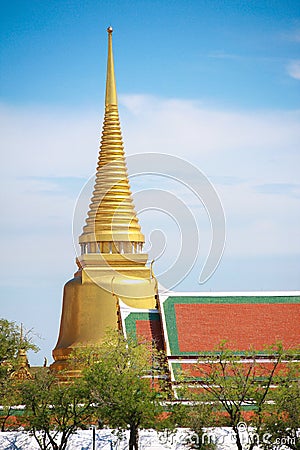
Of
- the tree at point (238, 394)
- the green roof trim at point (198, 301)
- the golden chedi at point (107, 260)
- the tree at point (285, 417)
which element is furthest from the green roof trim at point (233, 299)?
the tree at point (285, 417)

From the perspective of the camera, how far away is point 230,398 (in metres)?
Answer: 33.8

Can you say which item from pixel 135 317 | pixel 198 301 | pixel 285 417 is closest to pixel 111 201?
pixel 198 301

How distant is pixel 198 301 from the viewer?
146 ft

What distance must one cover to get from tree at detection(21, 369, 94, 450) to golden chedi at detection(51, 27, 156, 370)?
43.5 feet

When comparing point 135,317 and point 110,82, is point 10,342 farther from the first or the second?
point 110,82

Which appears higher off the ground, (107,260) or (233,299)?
(107,260)

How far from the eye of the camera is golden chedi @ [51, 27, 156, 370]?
50.7 meters

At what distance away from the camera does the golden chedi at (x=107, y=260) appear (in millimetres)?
50656

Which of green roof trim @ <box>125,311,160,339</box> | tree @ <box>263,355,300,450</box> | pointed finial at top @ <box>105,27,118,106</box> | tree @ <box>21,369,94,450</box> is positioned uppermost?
pointed finial at top @ <box>105,27,118,106</box>

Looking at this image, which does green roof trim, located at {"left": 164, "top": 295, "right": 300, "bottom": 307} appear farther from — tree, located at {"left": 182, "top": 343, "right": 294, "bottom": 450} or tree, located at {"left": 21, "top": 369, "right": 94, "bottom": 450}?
tree, located at {"left": 21, "top": 369, "right": 94, "bottom": 450}

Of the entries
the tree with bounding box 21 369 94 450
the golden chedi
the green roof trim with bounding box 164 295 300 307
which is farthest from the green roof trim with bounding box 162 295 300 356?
the tree with bounding box 21 369 94 450

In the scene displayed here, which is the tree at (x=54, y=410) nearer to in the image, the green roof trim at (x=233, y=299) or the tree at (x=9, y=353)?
the tree at (x=9, y=353)

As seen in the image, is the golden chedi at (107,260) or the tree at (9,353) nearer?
the tree at (9,353)

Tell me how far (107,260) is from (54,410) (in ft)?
58.6
